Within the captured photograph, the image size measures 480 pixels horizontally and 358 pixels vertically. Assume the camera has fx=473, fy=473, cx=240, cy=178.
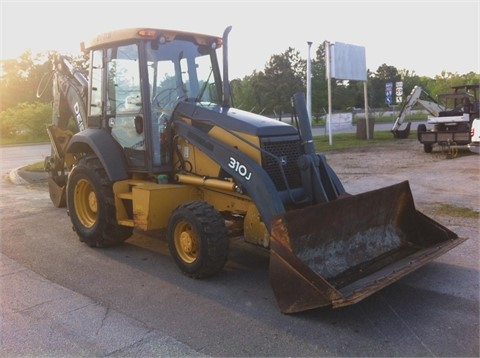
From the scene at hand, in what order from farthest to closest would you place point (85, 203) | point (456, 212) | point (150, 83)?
point (456, 212)
point (85, 203)
point (150, 83)

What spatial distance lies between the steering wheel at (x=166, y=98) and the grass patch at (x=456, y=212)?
489 centimetres

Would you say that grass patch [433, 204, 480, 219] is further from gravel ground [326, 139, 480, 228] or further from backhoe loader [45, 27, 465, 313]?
backhoe loader [45, 27, 465, 313]

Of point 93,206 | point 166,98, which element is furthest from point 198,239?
point 93,206

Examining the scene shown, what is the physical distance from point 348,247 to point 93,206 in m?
3.65

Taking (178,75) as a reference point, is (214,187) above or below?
below

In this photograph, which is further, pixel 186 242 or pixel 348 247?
pixel 186 242

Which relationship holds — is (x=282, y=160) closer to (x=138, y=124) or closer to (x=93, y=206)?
(x=138, y=124)

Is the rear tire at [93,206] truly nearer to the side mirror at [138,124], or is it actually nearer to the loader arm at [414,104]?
the side mirror at [138,124]

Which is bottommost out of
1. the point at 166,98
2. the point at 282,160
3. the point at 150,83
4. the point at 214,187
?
the point at 214,187

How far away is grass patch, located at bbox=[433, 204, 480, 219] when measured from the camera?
7.73 m

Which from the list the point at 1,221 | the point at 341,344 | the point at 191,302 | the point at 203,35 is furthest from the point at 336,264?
the point at 1,221

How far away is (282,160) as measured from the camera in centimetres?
534

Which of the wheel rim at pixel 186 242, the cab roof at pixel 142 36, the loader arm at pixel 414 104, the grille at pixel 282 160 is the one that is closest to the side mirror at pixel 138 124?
the cab roof at pixel 142 36

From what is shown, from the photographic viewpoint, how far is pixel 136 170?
20.3 feet
